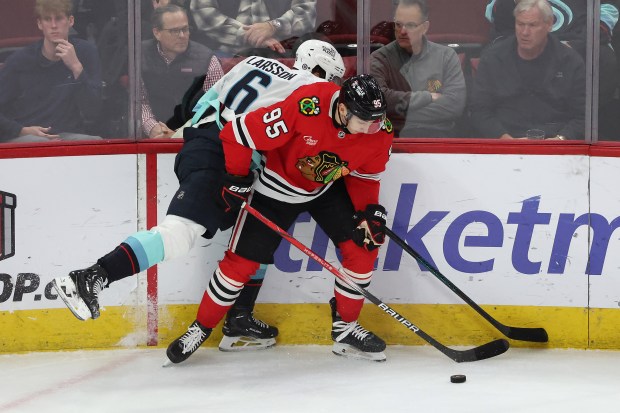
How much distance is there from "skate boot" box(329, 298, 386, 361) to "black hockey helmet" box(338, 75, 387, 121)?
879mm

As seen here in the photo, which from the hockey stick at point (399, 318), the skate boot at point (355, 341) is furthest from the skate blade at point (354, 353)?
the hockey stick at point (399, 318)

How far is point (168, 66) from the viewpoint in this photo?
13.6 ft

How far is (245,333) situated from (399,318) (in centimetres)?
61

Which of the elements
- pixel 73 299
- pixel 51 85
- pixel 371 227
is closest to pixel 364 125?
pixel 371 227

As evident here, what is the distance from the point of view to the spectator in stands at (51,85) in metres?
4.08

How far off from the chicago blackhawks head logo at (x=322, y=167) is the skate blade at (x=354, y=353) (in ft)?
2.21

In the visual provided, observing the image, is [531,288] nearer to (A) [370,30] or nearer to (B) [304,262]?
(B) [304,262]

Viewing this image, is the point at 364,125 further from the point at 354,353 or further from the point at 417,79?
the point at 354,353

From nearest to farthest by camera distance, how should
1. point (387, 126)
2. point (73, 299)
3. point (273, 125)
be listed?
point (73, 299), point (273, 125), point (387, 126)

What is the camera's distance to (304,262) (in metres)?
4.23

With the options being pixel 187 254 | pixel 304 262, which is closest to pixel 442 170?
pixel 304 262

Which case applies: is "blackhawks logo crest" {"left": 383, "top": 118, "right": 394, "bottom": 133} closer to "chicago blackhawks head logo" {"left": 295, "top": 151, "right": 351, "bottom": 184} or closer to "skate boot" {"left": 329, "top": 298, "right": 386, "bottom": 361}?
"chicago blackhawks head logo" {"left": 295, "top": 151, "right": 351, "bottom": 184}

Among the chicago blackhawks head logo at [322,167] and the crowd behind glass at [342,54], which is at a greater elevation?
the crowd behind glass at [342,54]

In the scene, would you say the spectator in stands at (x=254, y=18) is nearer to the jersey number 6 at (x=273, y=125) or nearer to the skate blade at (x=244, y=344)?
the jersey number 6 at (x=273, y=125)
